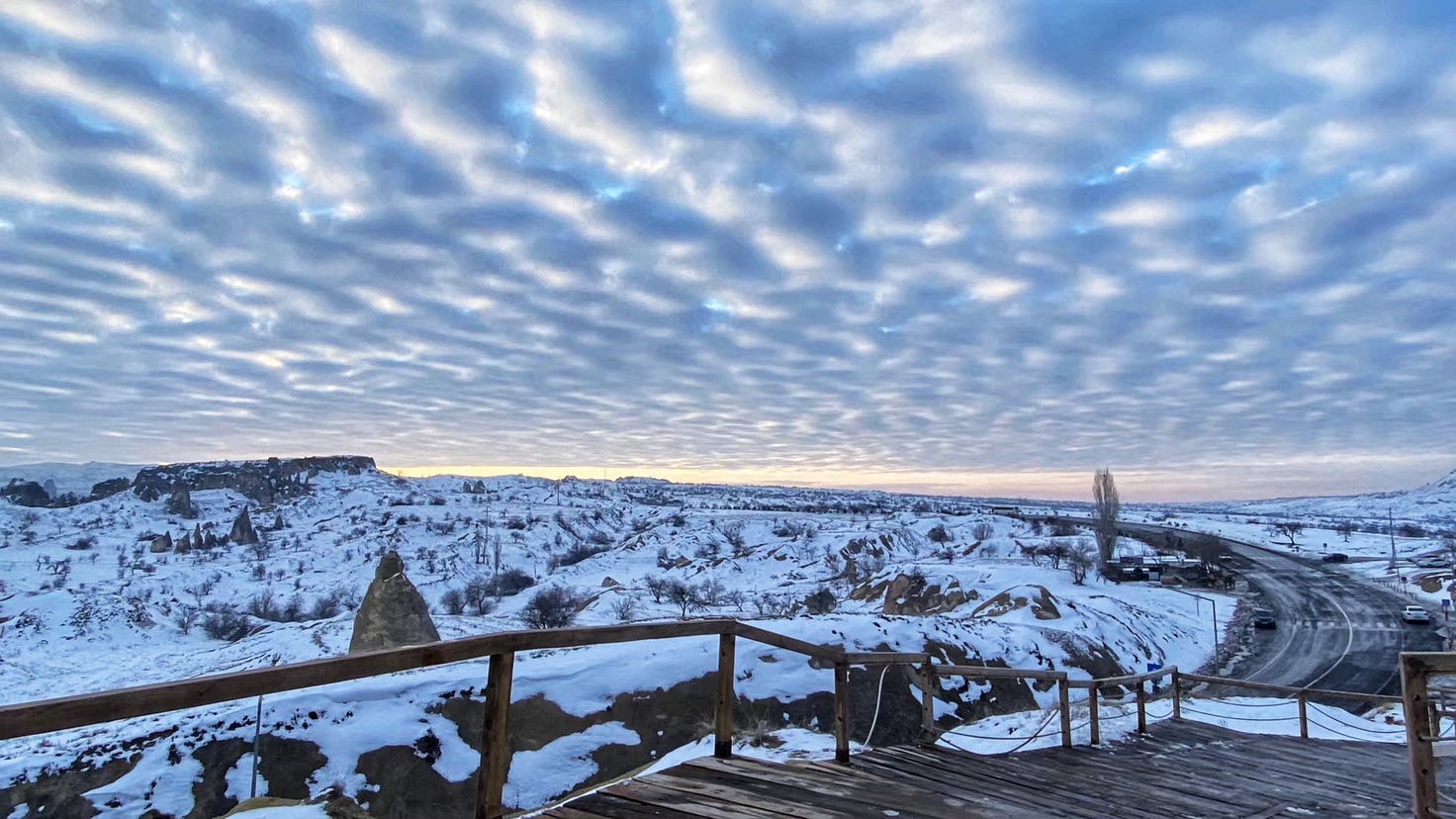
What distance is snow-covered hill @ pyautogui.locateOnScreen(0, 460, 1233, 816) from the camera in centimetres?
1579

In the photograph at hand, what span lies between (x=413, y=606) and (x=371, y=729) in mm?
12667

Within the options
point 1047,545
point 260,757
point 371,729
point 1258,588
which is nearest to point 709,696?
point 371,729

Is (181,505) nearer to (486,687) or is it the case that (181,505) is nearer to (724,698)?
(724,698)

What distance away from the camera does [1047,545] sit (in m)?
96.5

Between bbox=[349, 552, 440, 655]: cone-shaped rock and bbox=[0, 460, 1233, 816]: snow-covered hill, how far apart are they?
9.25m

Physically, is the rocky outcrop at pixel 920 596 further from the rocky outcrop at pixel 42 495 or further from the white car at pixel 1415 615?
the rocky outcrop at pixel 42 495

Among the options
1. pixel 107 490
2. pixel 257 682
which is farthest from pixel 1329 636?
pixel 107 490

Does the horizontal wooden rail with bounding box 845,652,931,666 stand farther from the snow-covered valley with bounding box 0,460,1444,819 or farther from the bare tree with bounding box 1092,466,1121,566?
the bare tree with bounding box 1092,466,1121,566

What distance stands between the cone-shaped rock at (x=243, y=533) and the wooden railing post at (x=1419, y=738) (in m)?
149

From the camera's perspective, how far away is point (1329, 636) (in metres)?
53.8

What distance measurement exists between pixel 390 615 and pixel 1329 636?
193 ft

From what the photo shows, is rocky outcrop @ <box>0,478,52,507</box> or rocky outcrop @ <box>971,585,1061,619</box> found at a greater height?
rocky outcrop @ <box>0,478,52,507</box>

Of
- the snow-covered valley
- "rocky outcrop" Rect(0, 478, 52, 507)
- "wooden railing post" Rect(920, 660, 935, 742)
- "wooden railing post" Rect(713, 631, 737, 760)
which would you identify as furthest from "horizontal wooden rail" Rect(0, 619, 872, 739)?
"rocky outcrop" Rect(0, 478, 52, 507)

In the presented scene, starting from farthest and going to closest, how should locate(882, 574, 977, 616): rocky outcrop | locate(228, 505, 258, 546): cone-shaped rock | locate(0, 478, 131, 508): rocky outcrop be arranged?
locate(0, 478, 131, 508): rocky outcrop → locate(228, 505, 258, 546): cone-shaped rock → locate(882, 574, 977, 616): rocky outcrop
